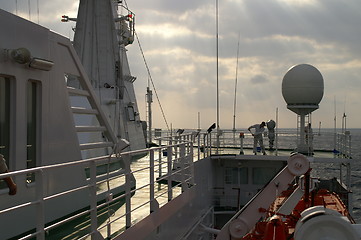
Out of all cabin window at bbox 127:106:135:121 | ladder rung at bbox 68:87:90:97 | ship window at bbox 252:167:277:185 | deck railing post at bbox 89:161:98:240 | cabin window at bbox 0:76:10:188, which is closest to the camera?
deck railing post at bbox 89:161:98:240

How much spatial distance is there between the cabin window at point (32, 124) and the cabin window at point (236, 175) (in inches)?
437

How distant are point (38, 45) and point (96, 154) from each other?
8.29 m

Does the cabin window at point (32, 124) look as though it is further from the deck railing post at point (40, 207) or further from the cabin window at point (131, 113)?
the cabin window at point (131, 113)

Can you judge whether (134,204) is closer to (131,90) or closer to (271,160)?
(271,160)

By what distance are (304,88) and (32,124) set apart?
45.8ft

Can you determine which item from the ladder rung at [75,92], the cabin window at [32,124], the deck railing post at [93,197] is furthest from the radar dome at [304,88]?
the deck railing post at [93,197]

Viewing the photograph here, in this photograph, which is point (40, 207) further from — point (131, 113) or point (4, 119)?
point (131, 113)

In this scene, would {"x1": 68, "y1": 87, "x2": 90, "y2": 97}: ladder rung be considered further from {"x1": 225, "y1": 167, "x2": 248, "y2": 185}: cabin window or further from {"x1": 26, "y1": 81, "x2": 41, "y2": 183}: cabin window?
{"x1": 225, "y1": 167, "x2": 248, "y2": 185}: cabin window

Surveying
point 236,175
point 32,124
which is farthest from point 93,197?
point 236,175

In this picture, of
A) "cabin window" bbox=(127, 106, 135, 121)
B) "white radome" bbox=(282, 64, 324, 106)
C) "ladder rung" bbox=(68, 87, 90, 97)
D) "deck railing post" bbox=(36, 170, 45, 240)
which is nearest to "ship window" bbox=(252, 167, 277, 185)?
"white radome" bbox=(282, 64, 324, 106)

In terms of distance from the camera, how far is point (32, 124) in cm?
561

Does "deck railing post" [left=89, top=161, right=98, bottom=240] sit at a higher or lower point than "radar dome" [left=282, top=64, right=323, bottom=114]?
lower

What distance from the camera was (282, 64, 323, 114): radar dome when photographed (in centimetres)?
1723

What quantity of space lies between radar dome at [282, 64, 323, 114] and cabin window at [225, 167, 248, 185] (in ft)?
13.1
